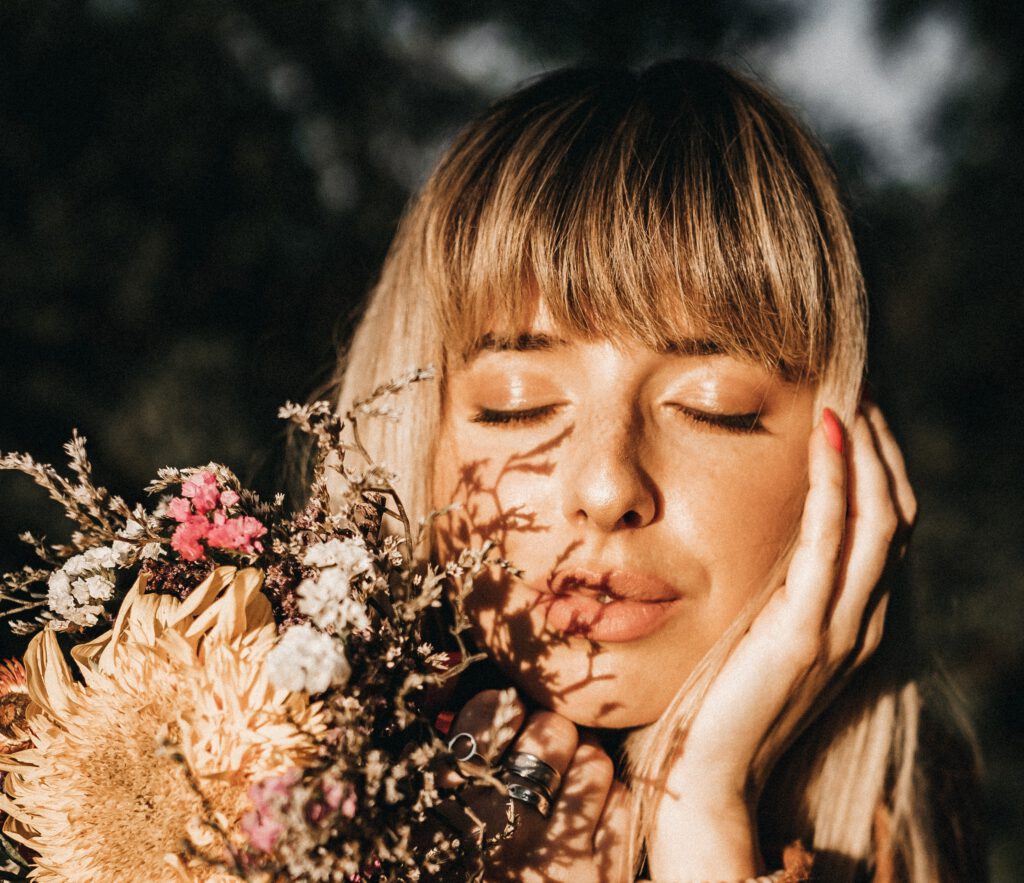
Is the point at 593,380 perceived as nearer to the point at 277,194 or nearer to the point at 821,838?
the point at 821,838

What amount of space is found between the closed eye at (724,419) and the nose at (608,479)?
12 centimetres

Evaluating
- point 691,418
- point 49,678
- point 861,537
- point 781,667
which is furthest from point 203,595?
point 861,537

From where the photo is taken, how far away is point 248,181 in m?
3.31

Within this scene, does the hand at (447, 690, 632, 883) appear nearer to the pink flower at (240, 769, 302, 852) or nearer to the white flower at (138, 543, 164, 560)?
the pink flower at (240, 769, 302, 852)

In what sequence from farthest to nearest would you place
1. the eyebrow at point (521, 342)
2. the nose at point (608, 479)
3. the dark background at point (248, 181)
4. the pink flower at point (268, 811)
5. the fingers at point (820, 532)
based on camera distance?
the dark background at point (248, 181) < the fingers at point (820, 532) < the eyebrow at point (521, 342) < the nose at point (608, 479) < the pink flower at point (268, 811)

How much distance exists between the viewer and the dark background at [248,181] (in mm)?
2949

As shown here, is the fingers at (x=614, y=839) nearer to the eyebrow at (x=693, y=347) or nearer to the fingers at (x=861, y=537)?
the fingers at (x=861, y=537)

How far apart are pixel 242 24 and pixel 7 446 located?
1950 millimetres

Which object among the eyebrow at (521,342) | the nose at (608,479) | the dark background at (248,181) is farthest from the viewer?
the dark background at (248,181)

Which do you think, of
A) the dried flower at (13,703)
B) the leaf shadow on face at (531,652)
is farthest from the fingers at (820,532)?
the dried flower at (13,703)

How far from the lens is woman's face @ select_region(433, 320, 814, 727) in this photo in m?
1.46

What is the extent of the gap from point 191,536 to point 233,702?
0.28 metres

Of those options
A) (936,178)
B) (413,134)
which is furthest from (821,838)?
(936,178)

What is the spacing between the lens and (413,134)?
375 centimetres
